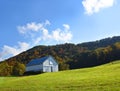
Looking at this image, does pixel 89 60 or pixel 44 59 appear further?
pixel 89 60

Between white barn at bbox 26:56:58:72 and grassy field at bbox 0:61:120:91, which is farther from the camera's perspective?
white barn at bbox 26:56:58:72

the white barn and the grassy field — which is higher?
the white barn

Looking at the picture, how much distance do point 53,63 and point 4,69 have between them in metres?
58.9

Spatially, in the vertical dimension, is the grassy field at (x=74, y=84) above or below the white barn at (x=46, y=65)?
below

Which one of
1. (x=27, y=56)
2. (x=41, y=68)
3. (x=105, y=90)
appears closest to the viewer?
(x=105, y=90)

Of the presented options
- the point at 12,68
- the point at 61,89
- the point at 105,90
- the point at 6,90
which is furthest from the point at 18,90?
the point at 12,68

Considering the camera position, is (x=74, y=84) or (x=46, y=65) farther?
(x=46, y=65)

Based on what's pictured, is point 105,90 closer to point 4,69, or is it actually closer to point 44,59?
point 44,59

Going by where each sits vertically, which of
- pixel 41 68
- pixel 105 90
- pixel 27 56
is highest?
pixel 27 56

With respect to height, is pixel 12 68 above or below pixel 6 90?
above

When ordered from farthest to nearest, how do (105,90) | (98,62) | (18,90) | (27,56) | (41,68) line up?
(27,56)
(98,62)
(41,68)
(18,90)
(105,90)

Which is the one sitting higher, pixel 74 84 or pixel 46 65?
pixel 46 65

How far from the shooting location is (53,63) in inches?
4156

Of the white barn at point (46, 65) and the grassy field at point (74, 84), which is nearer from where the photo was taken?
the grassy field at point (74, 84)
